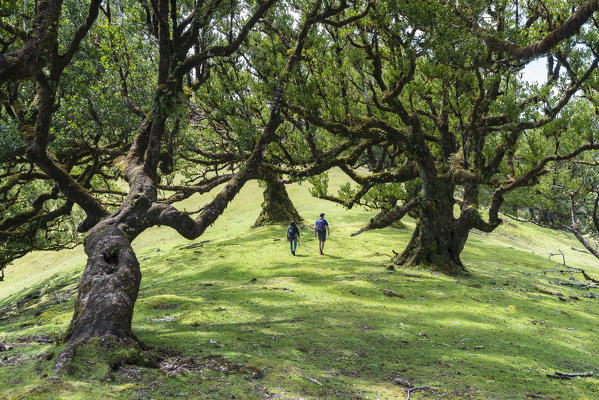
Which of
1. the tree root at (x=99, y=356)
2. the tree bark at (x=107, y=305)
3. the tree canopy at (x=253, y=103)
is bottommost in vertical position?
the tree root at (x=99, y=356)

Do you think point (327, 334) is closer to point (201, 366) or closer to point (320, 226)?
point (201, 366)

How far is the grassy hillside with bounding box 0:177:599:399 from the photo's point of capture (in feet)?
19.5

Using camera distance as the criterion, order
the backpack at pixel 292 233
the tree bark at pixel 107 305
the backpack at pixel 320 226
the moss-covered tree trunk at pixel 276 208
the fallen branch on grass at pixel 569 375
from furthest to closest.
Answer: the moss-covered tree trunk at pixel 276 208, the backpack at pixel 320 226, the backpack at pixel 292 233, the fallen branch on grass at pixel 569 375, the tree bark at pixel 107 305

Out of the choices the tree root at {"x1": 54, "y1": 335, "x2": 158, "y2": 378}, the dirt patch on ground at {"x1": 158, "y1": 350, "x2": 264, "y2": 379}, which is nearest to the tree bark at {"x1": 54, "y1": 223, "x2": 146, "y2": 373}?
Answer: the tree root at {"x1": 54, "y1": 335, "x2": 158, "y2": 378}

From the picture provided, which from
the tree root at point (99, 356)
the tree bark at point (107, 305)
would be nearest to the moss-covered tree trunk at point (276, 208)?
the tree bark at point (107, 305)

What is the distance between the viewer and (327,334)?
372 inches

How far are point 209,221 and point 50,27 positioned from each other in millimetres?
5359

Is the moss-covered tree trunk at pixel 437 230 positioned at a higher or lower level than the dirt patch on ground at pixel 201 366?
higher

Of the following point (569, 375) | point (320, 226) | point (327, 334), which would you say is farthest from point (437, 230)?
point (569, 375)

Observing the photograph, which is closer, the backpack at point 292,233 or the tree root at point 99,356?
the tree root at point 99,356

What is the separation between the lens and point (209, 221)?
10562mm

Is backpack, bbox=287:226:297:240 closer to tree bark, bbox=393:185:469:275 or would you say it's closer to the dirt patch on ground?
tree bark, bbox=393:185:469:275

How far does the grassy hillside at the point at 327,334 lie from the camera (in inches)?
235

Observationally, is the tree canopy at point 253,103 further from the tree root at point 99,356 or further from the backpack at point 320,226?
the backpack at point 320,226
